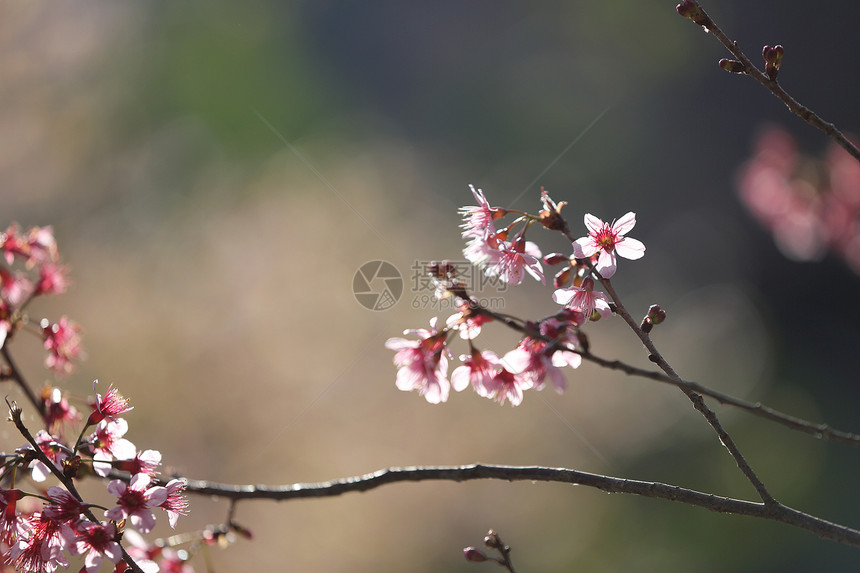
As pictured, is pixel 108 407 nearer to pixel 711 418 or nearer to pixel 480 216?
pixel 480 216

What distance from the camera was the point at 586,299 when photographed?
2.00 ft

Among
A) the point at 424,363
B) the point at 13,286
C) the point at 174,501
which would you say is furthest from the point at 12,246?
the point at 424,363

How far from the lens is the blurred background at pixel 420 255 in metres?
2.27

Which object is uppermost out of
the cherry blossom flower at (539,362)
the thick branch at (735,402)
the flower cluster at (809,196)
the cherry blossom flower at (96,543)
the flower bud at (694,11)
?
the flower cluster at (809,196)

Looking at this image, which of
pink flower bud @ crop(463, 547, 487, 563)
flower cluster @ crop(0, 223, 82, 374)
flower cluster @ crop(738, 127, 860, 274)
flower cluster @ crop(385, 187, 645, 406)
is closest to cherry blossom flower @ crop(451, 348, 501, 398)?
flower cluster @ crop(385, 187, 645, 406)

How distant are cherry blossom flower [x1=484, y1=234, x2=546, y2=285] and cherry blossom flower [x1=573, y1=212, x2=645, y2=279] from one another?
55mm

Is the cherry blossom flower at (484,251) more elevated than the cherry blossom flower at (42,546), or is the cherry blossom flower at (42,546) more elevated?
the cherry blossom flower at (484,251)

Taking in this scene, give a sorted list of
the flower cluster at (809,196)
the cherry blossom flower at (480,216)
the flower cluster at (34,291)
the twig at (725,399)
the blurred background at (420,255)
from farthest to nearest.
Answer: the blurred background at (420,255)
the flower cluster at (809,196)
the flower cluster at (34,291)
the cherry blossom flower at (480,216)
the twig at (725,399)

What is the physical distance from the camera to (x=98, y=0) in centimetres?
414

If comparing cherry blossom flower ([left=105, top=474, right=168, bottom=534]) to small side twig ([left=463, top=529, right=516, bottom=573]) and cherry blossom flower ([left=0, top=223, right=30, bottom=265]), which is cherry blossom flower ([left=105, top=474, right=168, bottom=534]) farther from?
cherry blossom flower ([left=0, top=223, right=30, bottom=265])

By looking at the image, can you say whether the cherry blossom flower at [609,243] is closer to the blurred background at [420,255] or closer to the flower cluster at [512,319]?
the flower cluster at [512,319]

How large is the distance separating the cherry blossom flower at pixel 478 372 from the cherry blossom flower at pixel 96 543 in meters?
0.34

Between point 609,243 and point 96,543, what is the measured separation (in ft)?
1.85

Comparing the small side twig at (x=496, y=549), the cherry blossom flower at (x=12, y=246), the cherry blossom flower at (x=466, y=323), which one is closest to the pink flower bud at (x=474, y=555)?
the small side twig at (x=496, y=549)
